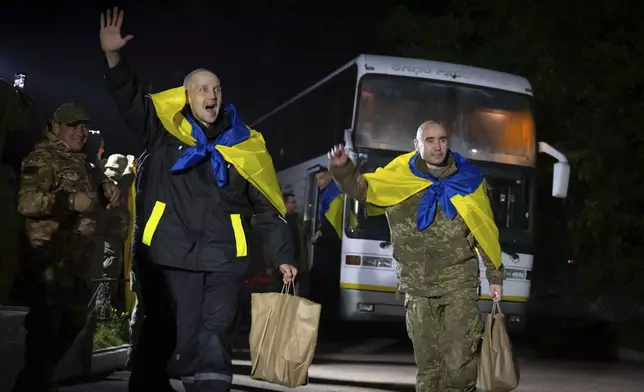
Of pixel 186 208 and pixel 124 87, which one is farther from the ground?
pixel 124 87

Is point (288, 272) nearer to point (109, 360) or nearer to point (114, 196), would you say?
point (114, 196)

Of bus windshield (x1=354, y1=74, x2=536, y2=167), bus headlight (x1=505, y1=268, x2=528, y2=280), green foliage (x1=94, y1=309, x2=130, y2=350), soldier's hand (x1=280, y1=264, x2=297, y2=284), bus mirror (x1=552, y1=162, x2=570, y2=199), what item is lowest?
green foliage (x1=94, y1=309, x2=130, y2=350)

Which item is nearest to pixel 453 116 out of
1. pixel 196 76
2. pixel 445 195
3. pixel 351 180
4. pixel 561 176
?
pixel 561 176

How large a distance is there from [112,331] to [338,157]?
157 inches

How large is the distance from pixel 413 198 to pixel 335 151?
685 millimetres

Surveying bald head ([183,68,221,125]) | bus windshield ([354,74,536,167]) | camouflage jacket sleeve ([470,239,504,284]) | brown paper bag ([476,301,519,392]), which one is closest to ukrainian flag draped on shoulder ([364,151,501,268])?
camouflage jacket sleeve ([470,239,504,284])

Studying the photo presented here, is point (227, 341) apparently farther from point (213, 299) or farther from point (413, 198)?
point (413, 198)

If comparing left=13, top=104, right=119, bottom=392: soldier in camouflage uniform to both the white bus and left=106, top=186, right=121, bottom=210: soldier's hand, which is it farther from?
the white bus

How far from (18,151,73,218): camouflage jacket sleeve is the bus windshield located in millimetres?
7950

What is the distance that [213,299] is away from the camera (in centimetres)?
523

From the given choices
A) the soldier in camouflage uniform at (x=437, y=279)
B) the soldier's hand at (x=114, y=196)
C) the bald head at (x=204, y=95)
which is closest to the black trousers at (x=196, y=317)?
the soldier's hand at (x=114, y=196)

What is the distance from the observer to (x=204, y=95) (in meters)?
5.40

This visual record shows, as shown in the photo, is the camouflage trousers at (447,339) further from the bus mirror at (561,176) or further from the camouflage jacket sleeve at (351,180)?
the bus mirror at (561,176)

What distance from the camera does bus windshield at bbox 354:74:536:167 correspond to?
1352 centimetres
